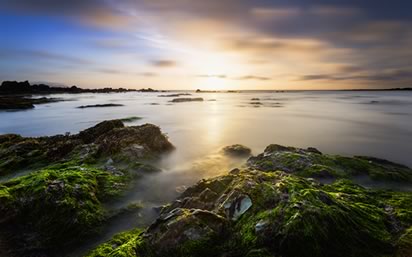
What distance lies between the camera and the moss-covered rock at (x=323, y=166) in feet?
26.1

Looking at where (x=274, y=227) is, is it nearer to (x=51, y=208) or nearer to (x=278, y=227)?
(x=278, y=227)

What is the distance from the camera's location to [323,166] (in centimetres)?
832

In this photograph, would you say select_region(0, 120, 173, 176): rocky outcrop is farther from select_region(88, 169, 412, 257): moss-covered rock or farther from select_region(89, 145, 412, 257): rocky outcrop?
select_region(88, 169, 412, 257): moss-covered rock

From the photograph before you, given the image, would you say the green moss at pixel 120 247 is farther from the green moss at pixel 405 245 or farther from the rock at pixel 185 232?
the green moss at pixel 405 245

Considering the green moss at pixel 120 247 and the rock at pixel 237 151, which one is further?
the rock at pixel 237 151

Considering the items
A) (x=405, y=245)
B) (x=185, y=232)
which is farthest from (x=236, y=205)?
(x=405, y=245)

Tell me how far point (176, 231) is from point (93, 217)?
8.43 ft

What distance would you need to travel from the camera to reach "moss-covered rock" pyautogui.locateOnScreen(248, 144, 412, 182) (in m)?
7.97

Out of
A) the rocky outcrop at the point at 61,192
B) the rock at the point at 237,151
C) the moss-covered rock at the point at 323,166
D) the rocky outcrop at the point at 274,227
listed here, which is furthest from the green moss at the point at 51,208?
the rock at the point at 237,151

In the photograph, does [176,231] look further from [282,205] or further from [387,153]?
[387,153]

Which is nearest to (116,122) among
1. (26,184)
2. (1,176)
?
(1,176)

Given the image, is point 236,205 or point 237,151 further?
point 237,151

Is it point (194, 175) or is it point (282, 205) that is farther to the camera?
point (194, 175)

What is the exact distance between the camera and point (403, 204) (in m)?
5.62
